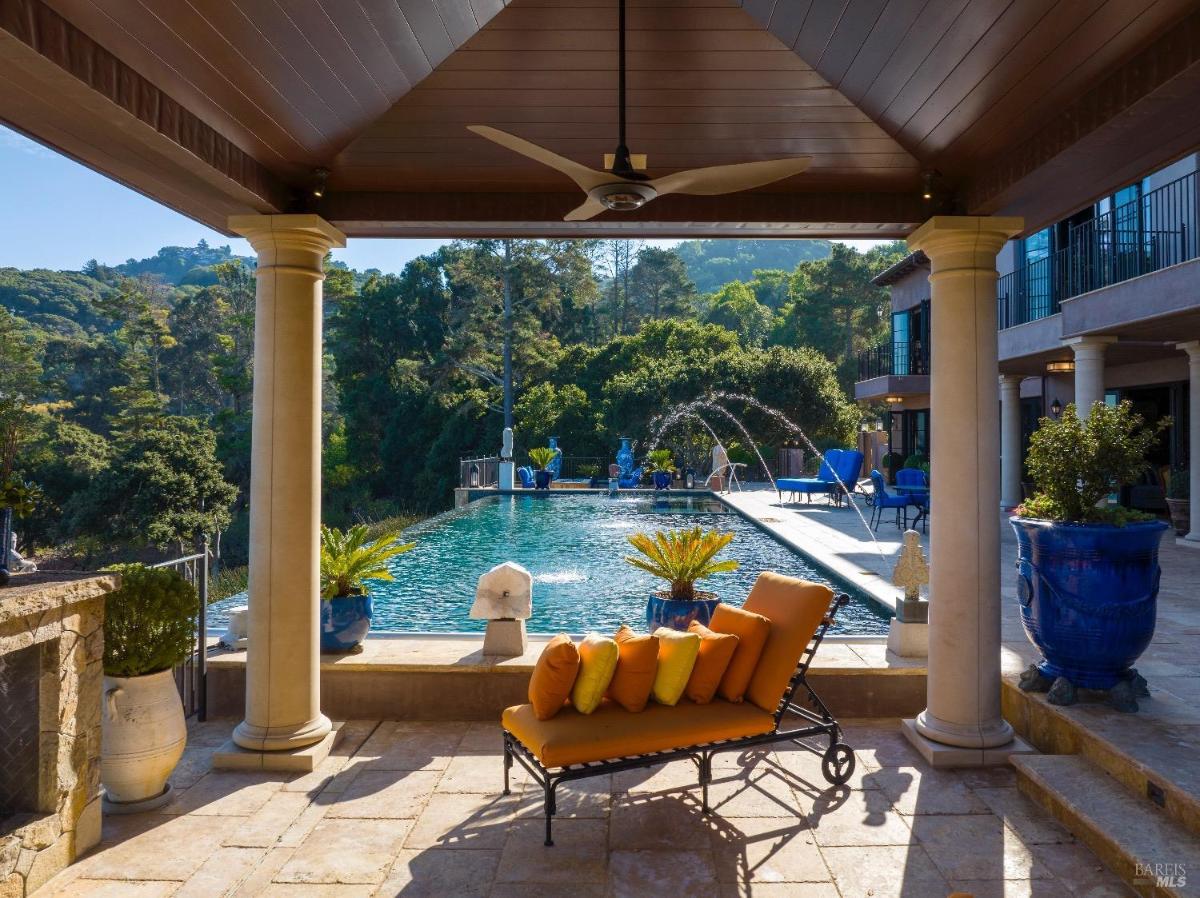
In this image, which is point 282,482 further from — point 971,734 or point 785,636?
point 971,734

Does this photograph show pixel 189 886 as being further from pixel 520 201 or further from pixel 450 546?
pixel 450 546

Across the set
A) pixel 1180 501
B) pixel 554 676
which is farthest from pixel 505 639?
pixel 1180 501

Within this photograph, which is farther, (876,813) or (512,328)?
(512,328)

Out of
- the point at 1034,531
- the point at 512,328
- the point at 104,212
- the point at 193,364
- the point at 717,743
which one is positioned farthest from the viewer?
the point at 104,212

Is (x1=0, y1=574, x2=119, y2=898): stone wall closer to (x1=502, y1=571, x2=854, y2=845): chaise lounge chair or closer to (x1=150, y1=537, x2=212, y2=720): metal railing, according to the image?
(x1=150, y1=537, x2=212, y2=720): metal railing

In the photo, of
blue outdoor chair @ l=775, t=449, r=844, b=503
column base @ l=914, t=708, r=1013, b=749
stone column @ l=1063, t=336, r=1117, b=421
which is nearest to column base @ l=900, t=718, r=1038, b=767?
column base @ l=914, t=708, r=1013, b=749

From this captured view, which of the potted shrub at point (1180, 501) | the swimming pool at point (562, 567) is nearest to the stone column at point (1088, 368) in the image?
the potted shrub at point (1180, 501)

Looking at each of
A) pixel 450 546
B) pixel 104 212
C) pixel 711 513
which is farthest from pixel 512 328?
pixel 104 212

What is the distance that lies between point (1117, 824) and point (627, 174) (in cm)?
341

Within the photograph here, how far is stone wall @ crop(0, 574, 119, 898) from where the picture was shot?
10.4ft

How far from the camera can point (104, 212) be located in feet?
211

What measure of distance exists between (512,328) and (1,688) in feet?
98.7

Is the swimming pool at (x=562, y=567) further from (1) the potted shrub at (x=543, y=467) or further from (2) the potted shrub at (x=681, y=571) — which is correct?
(1) the potted shrub at (x=543, y=467)

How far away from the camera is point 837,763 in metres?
4.21
